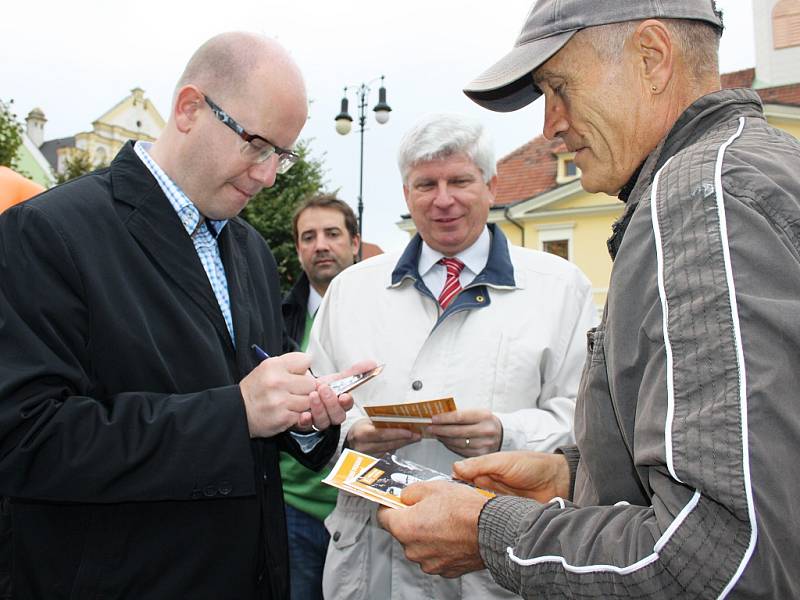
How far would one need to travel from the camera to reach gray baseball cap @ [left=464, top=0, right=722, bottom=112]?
63.5 inches

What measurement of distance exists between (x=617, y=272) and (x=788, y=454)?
0.43 m

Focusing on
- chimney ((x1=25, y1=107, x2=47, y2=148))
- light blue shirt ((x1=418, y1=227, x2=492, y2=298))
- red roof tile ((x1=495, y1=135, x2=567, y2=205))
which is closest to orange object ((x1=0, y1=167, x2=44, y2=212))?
light blue shirt ((x1=418, y1=227, x2=492, y2=298))

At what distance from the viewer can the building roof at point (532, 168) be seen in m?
26.0

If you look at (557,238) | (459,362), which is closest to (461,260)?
(459,362)

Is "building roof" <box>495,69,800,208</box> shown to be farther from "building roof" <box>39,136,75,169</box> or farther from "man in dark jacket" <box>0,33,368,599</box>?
"building roof" <box>39,136,75,169</box>

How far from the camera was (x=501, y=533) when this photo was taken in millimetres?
1458

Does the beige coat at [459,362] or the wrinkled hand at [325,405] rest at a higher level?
the wrinkled hand at [325,405]

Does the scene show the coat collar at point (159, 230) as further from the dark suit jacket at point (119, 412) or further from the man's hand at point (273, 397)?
the man's hand at point (273, 397)

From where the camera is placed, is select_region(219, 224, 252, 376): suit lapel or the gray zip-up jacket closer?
the gray zip-up jacket

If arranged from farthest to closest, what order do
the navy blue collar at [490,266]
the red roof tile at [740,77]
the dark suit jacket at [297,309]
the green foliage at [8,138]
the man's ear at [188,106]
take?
the red roof tile at [740,77]
the green foliage at [8,138]
the dark suit jacket at [297,309]
the navy blue collar at [490,266]
the man's ear at [188,106]

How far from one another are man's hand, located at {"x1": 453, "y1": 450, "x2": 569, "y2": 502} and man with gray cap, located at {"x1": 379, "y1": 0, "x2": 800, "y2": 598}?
50 cm

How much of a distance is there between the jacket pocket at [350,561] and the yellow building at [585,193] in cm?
1984

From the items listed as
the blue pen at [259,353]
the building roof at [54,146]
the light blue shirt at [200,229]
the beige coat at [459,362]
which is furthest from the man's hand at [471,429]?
the building roof at [54,146]

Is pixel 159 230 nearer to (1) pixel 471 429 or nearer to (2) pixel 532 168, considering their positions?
(1) pixel 471 429
